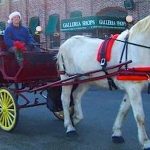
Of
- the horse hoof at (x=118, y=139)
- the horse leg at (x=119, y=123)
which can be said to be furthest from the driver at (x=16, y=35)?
the horse hoof at (x=118, y=139)

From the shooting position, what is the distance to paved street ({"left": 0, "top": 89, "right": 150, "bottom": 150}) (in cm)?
742

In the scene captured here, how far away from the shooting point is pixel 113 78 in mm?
7211

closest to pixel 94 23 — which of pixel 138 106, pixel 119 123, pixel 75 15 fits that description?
pixel 75 15

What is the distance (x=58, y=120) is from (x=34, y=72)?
1.23m

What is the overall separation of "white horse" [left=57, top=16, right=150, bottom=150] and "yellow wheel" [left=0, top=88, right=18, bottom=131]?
3.00 ft

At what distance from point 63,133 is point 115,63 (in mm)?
1927

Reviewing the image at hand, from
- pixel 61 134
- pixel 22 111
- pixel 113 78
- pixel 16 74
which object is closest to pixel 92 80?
pixel 113 78

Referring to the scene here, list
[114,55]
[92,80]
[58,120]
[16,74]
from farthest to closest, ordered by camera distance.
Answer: [58,120] < [16,74] < [92,80] < [114,55]

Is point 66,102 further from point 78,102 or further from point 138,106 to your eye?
point 138,106

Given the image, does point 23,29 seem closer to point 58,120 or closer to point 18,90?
point 18,90

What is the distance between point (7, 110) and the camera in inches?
344

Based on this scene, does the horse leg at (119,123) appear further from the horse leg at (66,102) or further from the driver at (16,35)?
the driver at (16,35)

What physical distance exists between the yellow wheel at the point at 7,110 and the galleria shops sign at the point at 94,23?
1661 centimetres

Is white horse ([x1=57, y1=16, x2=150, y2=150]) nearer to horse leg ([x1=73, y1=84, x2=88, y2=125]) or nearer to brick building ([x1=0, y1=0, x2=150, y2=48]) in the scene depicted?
horse leg ([x1=73, y1=84, x2=88, y2=125])
